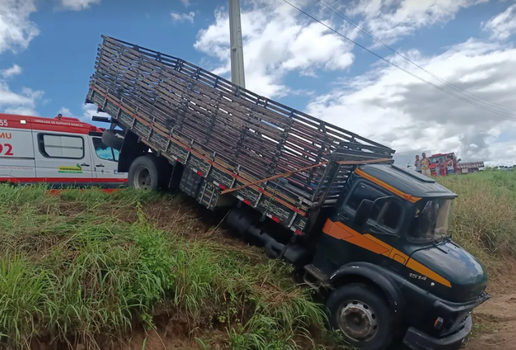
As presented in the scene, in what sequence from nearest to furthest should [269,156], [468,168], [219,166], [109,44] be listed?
1. [269,156]
2. [219,166]
3. [109,44]
4. [468,168]

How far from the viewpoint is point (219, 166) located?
6.42 m

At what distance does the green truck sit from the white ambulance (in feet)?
7.14

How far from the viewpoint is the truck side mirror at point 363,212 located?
4.98m

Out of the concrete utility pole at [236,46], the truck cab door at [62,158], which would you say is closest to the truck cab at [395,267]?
the concrete utility pole at [236,46]

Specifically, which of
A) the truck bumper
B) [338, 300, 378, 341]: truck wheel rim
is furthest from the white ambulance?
the truck bumper

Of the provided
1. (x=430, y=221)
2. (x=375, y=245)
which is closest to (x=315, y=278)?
(x=375, y=245)

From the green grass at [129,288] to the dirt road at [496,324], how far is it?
2.41m

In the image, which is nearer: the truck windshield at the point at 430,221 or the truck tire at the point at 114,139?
the truck windshield at the point at 430,221

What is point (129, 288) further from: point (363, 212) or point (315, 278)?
point (363, 212)

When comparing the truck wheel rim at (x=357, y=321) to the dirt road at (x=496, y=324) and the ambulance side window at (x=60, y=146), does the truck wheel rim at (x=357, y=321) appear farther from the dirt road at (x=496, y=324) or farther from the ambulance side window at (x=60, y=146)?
the ambulance side window at (x=60, y=146)

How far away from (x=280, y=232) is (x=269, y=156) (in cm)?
121

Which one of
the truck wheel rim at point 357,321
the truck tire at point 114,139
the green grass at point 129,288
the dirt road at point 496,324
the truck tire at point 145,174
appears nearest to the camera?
the green grass at point 129,288

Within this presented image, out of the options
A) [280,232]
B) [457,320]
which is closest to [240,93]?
[280,232]

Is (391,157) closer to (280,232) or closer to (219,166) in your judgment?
(280,232)
